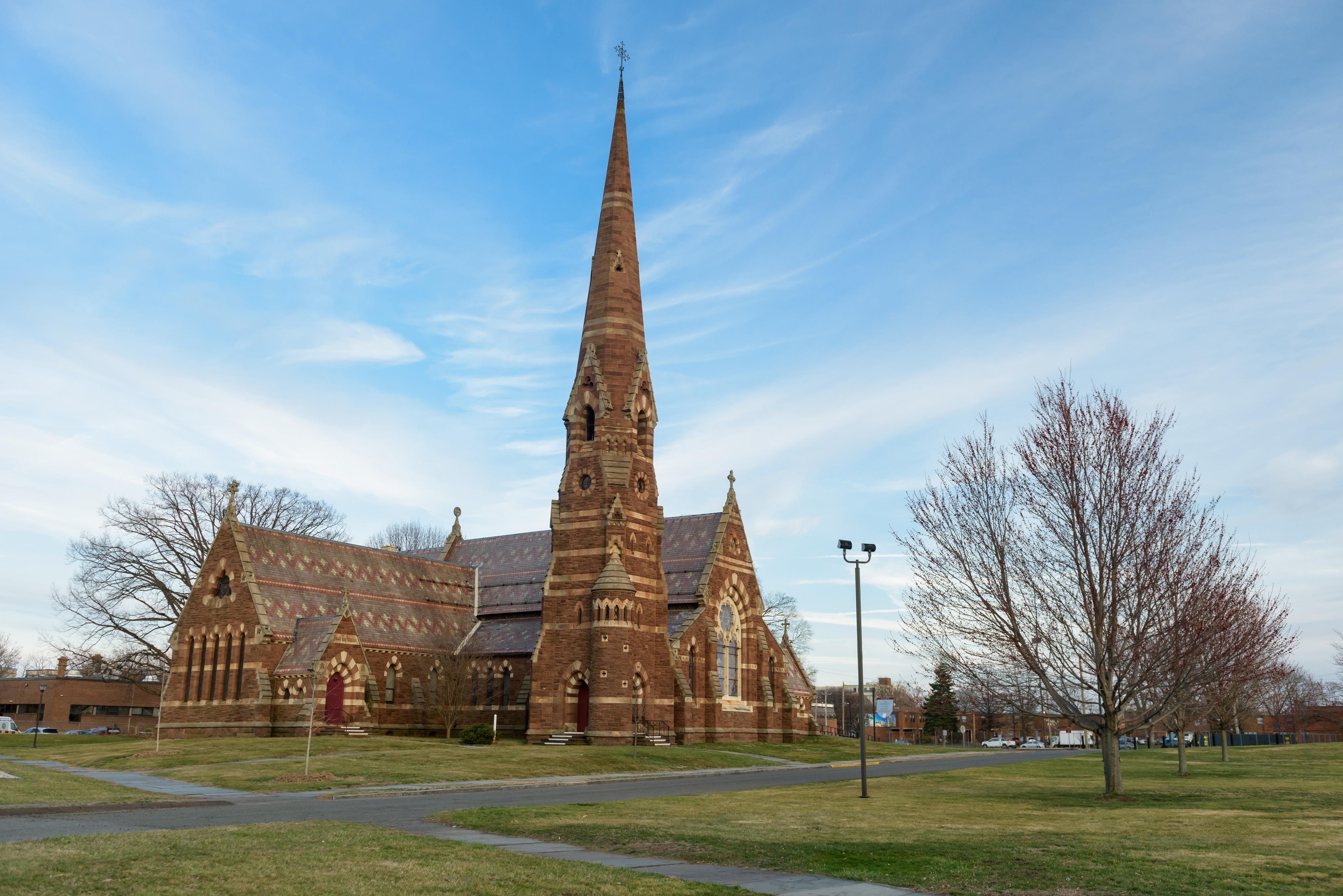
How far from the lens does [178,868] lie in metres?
11.5


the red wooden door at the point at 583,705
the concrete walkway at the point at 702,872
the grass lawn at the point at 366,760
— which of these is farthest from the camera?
the red wooden door at the point at 583,705

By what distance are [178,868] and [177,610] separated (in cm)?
5312

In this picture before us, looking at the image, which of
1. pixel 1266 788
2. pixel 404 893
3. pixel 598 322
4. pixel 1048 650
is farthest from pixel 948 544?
pixel 598 322

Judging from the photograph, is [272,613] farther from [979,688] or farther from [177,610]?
[979,688]

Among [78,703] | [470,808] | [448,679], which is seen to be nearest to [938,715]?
[448,679]

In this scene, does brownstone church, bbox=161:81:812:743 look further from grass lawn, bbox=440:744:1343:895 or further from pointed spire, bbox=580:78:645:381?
grass lawn, bbox=440:744:1343:895

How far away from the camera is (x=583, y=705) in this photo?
47594mm

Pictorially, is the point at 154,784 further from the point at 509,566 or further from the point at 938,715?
the point at 938,715

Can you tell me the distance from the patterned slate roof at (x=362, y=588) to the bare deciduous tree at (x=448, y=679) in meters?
0.56

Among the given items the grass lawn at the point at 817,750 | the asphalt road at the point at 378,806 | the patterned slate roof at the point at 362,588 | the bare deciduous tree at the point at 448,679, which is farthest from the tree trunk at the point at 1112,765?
the patterned slate roof at the point at 362,588

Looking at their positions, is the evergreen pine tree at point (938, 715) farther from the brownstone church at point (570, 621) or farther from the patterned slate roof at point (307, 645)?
→ the patterned slate roof at point (307, 645)

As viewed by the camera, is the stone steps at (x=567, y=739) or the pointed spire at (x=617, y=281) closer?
the stone steps at (x=567, y=739)

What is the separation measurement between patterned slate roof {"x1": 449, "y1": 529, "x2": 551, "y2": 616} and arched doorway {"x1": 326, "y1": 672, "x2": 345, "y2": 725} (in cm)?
1222

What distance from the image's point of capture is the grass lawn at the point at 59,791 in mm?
20438
